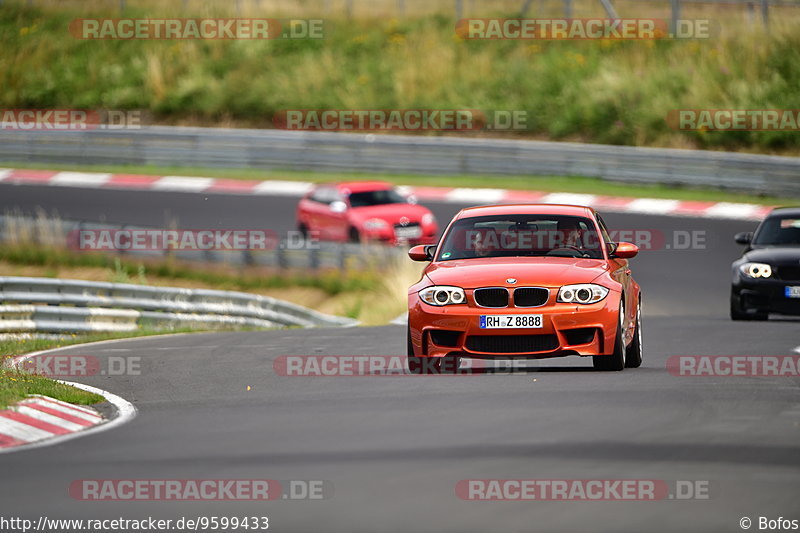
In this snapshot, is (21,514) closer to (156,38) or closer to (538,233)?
(538,233)

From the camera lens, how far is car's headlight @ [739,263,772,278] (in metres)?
16.7

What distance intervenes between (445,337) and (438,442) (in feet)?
8.91

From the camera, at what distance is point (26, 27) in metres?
47.5

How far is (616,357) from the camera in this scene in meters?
11.6

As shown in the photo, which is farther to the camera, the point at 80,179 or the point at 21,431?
the point at 80,179

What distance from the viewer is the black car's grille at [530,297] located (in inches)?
436

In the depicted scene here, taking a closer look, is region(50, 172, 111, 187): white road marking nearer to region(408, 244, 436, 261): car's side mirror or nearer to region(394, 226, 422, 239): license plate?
region(394, 226, 422, 239): license plate

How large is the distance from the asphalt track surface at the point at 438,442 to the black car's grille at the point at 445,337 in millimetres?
336

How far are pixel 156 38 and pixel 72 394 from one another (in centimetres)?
3569

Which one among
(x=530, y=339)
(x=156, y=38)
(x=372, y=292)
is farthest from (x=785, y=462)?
(x=156, y=38)

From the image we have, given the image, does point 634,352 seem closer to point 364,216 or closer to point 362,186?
point 364,216
